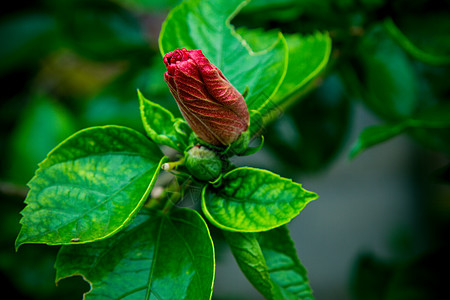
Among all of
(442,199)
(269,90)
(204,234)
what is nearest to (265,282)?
(204,234)

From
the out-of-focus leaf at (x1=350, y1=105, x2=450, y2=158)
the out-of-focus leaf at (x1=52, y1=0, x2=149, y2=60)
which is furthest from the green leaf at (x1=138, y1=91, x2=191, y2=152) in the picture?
the out-of-focus leaf at (x1=52, y1=0, x2=149, y2=60)

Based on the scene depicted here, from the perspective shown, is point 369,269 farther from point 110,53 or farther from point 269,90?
point 110,53

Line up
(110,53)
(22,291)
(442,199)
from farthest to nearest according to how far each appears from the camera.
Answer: (442,199) < (110,53) < (22,291)

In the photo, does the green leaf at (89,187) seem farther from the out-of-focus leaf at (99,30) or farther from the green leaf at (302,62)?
the out-of-focus leaf at (99,30)

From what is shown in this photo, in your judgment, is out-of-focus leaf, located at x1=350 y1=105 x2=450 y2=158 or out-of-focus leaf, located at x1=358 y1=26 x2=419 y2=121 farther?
out-of-focus leaf, located at x1=358 y1=26 x2=419 y2=121

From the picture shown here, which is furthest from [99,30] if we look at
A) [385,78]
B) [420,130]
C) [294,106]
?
[420,130]

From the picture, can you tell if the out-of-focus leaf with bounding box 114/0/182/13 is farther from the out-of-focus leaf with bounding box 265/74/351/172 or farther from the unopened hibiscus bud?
the unopened hibiscus bud

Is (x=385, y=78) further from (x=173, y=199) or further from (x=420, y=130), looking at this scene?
(x=173, y=199)

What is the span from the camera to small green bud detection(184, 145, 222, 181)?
25.2 inches

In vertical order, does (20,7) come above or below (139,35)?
above

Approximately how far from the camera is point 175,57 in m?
0.56

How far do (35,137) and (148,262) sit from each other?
0.81 metres

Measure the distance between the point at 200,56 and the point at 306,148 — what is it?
82 centimetres

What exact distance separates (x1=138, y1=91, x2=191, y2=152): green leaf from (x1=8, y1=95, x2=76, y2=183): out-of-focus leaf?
0.68 metres
